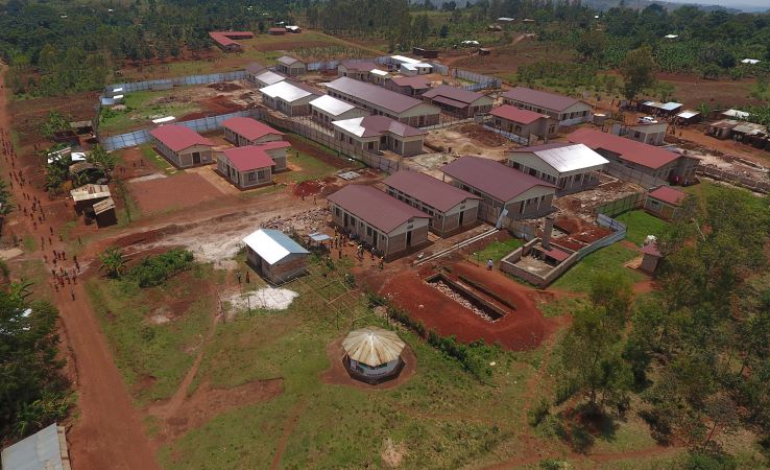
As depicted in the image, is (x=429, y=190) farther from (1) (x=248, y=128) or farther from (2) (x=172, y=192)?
(1) (x=248, y=128)

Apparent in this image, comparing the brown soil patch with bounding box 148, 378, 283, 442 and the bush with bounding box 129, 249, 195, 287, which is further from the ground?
the bush with bounding box 129, 249, 195, 287

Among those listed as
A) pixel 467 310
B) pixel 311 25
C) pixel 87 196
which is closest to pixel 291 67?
pixel 87 196

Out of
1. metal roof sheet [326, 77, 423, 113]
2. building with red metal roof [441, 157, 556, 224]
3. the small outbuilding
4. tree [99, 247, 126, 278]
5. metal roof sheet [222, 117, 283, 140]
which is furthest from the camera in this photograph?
the small outbuilding

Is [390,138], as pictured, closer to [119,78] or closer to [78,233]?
[78,233]

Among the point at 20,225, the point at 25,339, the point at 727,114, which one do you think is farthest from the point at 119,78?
the point at 727,114

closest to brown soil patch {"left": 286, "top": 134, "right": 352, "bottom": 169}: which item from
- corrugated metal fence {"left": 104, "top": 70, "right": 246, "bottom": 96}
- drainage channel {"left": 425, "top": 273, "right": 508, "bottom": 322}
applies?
drainage channel {"left": 425, "top": 273, "right": 508, "bottom": 322}

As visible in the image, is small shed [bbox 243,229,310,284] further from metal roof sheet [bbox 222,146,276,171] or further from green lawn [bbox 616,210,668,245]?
green lawn [bbox 616,210,668,245]
